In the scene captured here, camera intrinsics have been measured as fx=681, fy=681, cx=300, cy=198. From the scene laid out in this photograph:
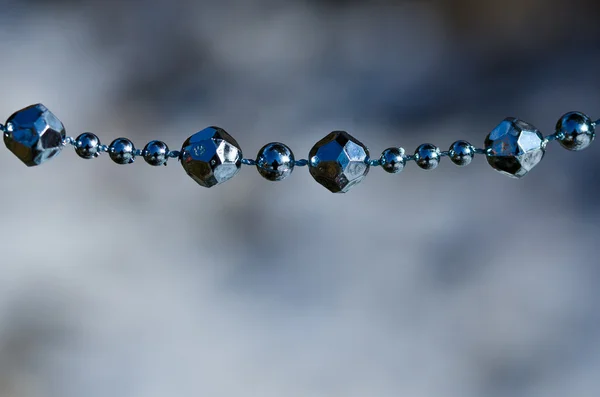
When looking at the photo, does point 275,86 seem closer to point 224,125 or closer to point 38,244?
point 224,125

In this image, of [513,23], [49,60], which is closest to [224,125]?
[49,60]

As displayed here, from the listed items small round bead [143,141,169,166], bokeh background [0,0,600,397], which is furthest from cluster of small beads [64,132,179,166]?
bokeh background [0,0,600,397]

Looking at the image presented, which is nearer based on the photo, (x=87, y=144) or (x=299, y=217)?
(x=87, y=144)

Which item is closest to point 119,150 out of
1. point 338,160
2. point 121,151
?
point 121,151

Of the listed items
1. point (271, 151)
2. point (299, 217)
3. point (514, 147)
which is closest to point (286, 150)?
point (271, 151)

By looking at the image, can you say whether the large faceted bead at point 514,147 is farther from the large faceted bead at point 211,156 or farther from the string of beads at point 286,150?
the large faceted bead at point 211,156

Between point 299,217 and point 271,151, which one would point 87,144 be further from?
point 299,217

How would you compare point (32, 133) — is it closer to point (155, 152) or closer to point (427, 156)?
point (155, 152)
